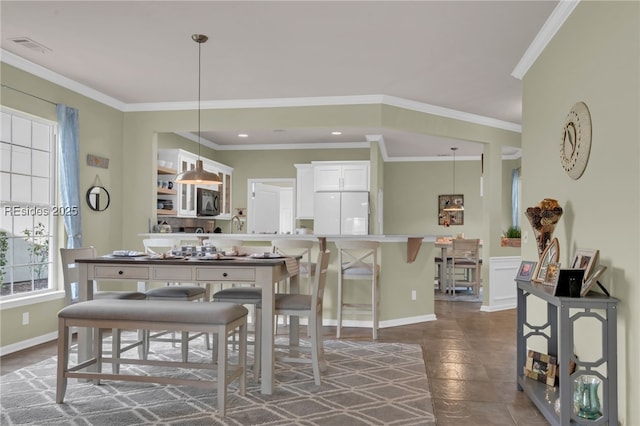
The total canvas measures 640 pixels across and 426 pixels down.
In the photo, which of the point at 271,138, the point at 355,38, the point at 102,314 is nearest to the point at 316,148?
the point at 271,138

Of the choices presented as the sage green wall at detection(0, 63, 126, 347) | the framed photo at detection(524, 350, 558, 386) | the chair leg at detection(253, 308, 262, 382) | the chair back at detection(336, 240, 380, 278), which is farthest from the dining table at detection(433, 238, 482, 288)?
the chair leg at detection(253, 308, 262, 382)

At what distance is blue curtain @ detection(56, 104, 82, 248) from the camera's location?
15.8 ft

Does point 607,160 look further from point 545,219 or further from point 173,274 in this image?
point 173,274

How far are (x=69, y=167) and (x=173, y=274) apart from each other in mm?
2405

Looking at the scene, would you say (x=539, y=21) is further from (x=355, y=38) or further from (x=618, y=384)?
(x=618, y=384)

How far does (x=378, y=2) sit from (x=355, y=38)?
0.62 metres

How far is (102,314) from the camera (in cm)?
290

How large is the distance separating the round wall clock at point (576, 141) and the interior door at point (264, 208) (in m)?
6.20

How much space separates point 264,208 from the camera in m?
9.05

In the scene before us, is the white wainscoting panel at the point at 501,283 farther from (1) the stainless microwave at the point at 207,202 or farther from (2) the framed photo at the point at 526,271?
(1) the stainless microwave at the point at 207,202

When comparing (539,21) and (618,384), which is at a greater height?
(539,21)

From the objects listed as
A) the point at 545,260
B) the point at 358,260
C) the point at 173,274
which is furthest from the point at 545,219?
the point at 173,274

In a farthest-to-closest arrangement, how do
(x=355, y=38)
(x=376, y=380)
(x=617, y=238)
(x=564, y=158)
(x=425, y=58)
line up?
(x=425, y=58) < (x=355, y=38) < (x=376, y=380) < (x=564, y=158) < (x=617, y=238)

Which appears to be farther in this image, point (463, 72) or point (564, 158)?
point (463, 72)
